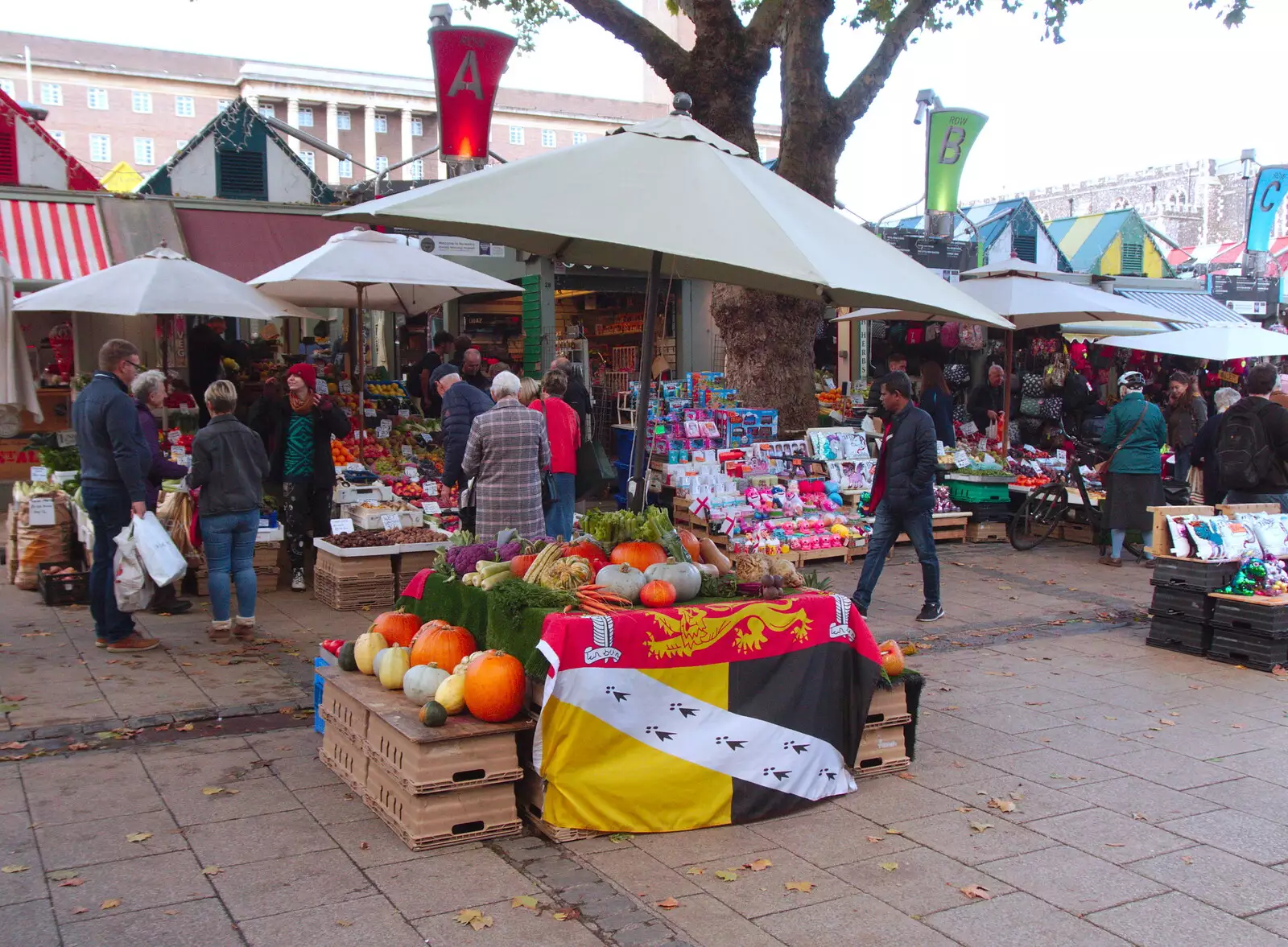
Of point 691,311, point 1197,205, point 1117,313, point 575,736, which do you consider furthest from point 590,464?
point 1197,205

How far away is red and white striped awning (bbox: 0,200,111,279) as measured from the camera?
11.6 metres

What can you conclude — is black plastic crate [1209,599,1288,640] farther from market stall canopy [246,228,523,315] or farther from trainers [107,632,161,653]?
trainers [107,632,161,653]

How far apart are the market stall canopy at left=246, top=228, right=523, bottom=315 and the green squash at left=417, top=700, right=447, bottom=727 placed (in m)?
5.69

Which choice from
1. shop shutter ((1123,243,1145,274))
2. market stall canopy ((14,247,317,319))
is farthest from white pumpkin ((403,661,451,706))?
shop shutter ((1123,243,1145,274))

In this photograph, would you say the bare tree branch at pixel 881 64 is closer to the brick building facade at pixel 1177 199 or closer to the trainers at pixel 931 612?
the trainers at pixel 931 612

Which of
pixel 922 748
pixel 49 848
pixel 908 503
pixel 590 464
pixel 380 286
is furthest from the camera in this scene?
pixel 380 286

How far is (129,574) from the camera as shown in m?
6.64

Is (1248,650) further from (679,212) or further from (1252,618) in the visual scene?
(679,212)

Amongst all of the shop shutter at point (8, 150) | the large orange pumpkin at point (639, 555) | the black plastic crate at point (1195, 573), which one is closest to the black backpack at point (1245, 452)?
the black plastic crate at point (1195, 573)

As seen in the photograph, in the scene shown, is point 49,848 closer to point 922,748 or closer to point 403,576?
point 922,748

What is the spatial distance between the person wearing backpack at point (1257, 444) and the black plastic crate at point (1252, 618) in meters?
1.46

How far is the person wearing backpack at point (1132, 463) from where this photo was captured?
1012cm

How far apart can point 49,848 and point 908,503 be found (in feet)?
18.9

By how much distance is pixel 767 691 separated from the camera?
453 centimetres
